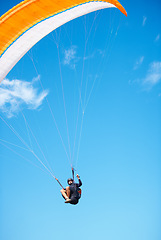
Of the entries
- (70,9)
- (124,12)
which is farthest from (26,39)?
(124,12)

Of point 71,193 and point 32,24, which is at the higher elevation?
point 32,24

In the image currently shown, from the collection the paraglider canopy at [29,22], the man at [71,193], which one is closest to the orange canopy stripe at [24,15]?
the paraglider canopy at [29,22]

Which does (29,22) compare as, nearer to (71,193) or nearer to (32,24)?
(32,24)

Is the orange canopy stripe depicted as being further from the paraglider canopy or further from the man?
the man

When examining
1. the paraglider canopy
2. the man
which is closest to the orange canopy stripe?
the paraglider canopy

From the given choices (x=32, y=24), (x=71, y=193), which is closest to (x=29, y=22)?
(x=32, y=24)

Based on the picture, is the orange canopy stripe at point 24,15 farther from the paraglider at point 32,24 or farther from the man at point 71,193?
the man at point 71,193

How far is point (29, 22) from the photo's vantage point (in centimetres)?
834

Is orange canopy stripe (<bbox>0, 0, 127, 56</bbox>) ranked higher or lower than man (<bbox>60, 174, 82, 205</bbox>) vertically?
higher

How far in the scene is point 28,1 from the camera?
7.77 m

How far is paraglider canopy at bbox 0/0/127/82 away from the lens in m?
7.91

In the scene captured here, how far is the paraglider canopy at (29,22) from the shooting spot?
7.91 m

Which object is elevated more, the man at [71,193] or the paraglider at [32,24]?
the paraglider at [32,24]

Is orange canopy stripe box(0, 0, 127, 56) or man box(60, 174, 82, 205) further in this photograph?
man box(60, 174, 82, 205)
